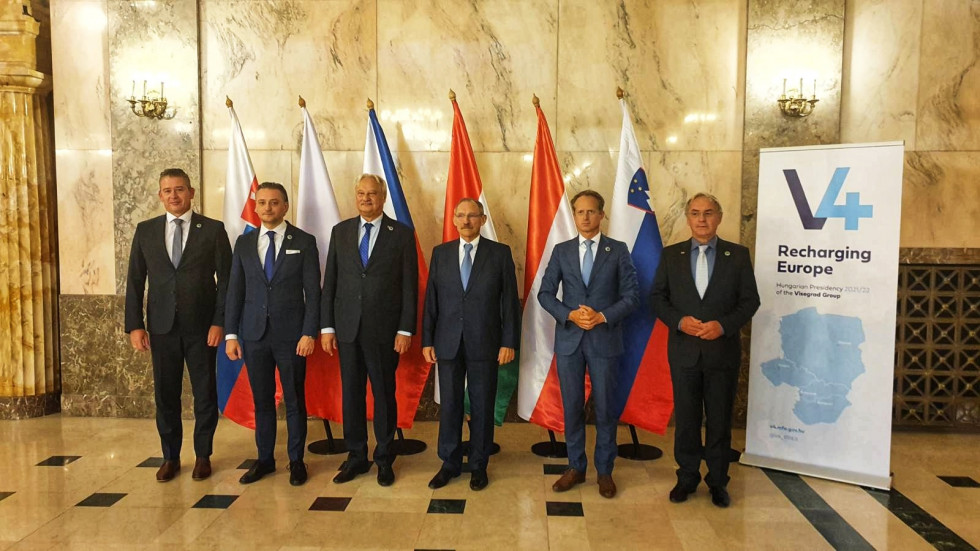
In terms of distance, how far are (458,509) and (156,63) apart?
4.29 metres

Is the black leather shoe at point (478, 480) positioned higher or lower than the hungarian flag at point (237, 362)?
lower

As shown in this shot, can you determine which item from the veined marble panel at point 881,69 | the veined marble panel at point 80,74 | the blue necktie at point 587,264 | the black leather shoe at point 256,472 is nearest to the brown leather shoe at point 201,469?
the black leather shoe at point 256,472

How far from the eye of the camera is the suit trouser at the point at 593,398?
3891 millimetres

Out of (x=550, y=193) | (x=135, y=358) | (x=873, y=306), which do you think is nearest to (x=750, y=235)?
(x=873, y=306)

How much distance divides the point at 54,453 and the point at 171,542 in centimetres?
201

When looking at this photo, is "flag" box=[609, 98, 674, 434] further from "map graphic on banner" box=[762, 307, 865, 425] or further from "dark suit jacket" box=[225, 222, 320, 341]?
"dark suit jacket" box=[225, 222, 320, 341]

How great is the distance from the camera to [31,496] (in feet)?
12.6

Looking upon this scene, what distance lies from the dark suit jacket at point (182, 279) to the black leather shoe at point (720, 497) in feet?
9.92

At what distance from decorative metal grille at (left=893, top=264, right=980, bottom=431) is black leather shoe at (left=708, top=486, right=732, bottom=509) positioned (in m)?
2.41

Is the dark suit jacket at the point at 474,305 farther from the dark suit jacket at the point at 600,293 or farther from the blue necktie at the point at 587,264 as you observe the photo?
the blue necktie at the point at 587,264

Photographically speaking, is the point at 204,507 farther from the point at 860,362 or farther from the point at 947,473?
the point at 947,473

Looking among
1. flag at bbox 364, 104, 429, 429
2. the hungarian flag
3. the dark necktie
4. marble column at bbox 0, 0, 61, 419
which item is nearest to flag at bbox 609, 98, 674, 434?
flag at bbox 364, 104, 429, 429

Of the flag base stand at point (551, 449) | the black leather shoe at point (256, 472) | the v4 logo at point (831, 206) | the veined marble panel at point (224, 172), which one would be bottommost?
the flag base stand at point (551, 449)

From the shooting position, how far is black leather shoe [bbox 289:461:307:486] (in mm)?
4016
